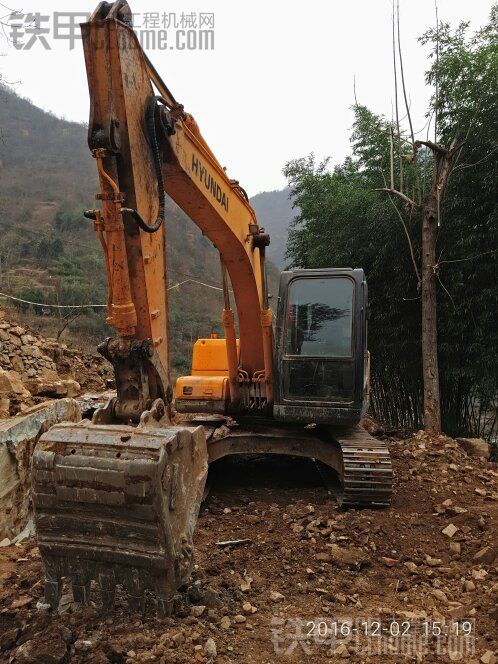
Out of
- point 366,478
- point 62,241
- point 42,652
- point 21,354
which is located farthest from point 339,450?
point 62,241

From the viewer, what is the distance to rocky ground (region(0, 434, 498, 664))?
243 centimetres

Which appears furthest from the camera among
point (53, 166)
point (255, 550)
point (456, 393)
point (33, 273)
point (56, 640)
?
point (53, 166)

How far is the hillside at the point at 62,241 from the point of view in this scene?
800 inches

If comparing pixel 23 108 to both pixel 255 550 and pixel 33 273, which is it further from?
pixel 255 550

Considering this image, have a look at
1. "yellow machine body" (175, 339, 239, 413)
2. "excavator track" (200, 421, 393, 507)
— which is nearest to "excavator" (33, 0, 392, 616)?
"yellow machine body" (175, 339, 239, 413)

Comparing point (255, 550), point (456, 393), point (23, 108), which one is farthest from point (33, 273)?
point (23, 108)

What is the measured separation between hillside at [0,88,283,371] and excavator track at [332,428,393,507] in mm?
7581

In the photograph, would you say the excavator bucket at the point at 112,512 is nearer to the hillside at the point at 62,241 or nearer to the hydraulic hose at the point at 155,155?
the hydraulic hose at the point at 155,155

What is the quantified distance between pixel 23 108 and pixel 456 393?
5884 centimetres

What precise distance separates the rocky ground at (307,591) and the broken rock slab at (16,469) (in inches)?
19.1

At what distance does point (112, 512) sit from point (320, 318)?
299 cm

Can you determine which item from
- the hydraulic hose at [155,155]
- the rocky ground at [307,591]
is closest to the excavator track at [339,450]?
the rocky ground at [307,591]

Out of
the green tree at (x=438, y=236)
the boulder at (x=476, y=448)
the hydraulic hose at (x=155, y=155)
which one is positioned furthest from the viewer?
the green tree at (x=438, y=236)

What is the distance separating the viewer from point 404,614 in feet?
9.52
